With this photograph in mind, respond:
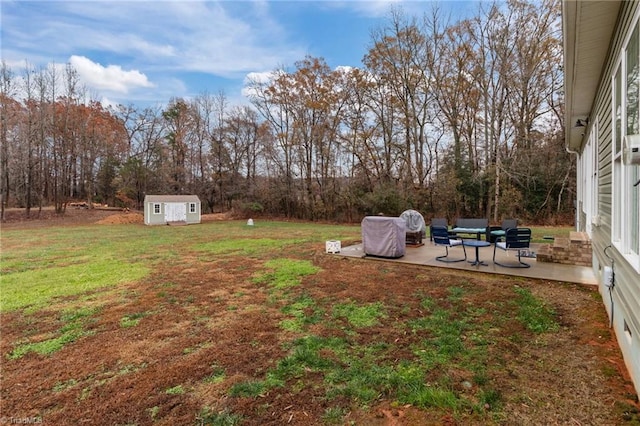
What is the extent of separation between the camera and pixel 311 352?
111 inches

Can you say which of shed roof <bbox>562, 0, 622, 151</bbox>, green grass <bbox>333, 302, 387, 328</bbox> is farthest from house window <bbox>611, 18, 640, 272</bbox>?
green grass <bbox>333, 302, 387, 328</bbox>

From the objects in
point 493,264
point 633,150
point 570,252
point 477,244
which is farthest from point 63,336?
point 570,252

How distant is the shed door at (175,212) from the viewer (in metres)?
19.3

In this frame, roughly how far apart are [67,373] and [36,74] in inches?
1052

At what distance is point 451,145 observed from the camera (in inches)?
683

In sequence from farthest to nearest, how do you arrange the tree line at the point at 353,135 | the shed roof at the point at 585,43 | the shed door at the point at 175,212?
the shed door at the point at 175,212, the tree line at the point at 353,135, the shed roof at the point at 585,43

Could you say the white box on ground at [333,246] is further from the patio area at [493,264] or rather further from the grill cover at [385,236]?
the grill cover at [385,236]

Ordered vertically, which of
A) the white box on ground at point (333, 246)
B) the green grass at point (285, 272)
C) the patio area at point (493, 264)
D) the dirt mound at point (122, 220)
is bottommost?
the green grass at point (285, 272)

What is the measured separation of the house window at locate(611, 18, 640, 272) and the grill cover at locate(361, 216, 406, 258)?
409 cm

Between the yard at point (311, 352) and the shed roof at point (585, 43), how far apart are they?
9.70 feet

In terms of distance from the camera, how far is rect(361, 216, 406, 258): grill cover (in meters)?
6.88

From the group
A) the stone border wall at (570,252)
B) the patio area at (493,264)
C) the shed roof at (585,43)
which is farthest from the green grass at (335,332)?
the shed roof at (585,43)

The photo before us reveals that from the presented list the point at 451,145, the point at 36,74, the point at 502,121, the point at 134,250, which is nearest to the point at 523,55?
the point at 502,121

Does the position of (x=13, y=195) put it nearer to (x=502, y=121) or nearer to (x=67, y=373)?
(x=67, y=373)
